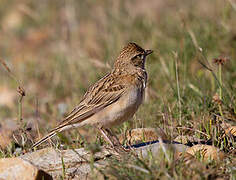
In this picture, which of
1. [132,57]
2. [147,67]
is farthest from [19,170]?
[147,67]

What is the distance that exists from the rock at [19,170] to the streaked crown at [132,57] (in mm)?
1935

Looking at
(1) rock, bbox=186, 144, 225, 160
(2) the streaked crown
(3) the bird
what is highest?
(2) the streaked crown

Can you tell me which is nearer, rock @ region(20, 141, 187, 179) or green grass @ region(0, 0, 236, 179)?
rock @ region(20, 141, 187, 179)

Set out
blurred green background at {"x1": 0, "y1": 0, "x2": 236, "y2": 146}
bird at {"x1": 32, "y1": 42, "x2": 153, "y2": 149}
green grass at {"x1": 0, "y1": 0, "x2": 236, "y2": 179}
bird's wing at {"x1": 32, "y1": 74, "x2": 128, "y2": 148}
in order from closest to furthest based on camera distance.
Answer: green grass at {"x1": 0, "y1": 0, "x2": 236, "y2": 179}
bird at {"x1": 32, "y1": 42, "x2": 153, "y2": 149}
bird's wing at {"x1": 32, "y1": 74, "x2": 128, "y2": 148}
blurred green background at {"x1": 0, "y1": 0, "x2": 236, "y2": 146}

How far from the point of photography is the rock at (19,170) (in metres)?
3.69

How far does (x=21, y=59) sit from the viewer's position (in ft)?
34.6

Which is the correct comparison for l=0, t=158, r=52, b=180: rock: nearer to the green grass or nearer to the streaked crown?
the green grass

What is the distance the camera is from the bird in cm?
466

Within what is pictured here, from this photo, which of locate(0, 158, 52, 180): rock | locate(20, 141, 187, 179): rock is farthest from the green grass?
locate(0, 158, 52, 180): rock

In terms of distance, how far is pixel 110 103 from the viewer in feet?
16.0

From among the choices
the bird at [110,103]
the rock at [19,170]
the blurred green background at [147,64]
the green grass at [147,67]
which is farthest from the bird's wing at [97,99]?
the rock at [19,170]

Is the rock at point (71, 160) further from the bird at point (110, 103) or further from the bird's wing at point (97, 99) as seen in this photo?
the bird's wing at point (97, 99)

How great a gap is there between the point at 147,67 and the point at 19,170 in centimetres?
260

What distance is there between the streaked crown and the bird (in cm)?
6
